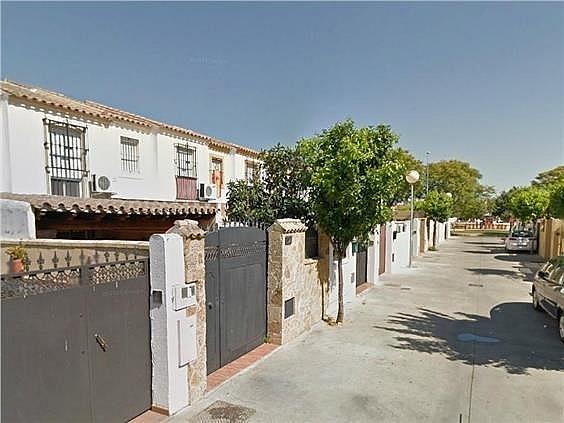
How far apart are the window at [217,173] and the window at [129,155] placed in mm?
4457

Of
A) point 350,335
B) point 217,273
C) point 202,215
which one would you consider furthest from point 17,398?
point 202,215

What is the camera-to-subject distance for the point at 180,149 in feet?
46.8

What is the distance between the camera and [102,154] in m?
11.1

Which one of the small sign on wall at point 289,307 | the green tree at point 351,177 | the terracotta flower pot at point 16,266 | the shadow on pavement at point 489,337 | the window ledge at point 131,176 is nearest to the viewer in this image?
the terracotta flower pot at point 16,266

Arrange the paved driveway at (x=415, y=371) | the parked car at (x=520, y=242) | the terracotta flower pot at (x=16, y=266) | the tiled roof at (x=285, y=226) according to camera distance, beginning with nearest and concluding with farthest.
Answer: the paved driveway at (x=415, y=371) → the terracotta flower pot at (x=16, y=266) → the tiled roof at (x=285, y=226) → the parked car at (x=520, y=242)

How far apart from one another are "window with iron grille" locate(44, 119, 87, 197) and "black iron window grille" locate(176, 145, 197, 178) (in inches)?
159

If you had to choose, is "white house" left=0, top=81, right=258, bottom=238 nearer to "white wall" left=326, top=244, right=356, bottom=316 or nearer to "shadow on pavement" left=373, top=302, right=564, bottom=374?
"white wall" left=326, top=244, right=356, bottom=316

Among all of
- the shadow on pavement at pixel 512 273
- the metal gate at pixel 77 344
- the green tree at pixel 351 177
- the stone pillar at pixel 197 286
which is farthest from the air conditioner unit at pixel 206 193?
the shadow on pavement at pixel 512 273

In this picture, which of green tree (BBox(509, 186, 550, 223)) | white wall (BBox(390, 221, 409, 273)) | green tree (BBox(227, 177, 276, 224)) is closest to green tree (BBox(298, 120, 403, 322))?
green tree (BBox(227, 177, 276, 224))

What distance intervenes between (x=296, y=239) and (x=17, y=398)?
515cm

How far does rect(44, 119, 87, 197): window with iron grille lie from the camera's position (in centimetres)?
959

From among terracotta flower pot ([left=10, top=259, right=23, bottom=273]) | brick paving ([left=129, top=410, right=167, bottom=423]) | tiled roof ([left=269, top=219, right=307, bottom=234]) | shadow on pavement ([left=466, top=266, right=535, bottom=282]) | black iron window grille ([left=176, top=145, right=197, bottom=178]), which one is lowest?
shadow on pavement ([left=466, top=266, right=535, bottom=282])

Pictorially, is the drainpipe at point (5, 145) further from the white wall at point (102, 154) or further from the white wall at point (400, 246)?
the white wall at point (400, 246)

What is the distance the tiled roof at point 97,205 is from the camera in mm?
6426
